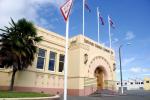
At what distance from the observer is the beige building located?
2350 cm

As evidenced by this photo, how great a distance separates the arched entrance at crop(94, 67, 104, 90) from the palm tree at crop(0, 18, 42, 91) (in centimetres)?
1429

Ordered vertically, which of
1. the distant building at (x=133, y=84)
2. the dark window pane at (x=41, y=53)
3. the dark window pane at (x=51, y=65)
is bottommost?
the distant building at (x=133, y=84)

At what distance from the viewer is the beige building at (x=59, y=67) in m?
23.5

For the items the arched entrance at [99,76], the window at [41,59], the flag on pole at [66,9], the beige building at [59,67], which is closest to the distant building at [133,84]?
the arched entrance at [99,76]

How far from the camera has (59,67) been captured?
27.2m

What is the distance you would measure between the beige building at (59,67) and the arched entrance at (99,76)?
1.04m

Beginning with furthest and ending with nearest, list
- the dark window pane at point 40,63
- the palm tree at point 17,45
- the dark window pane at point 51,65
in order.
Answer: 1. the dark window pane at point 51,65
2. the dark window pane at point 40,63
3. the palm tree at point 17,45

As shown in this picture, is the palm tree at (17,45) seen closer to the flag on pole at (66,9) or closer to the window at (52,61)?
the window at (52,61)

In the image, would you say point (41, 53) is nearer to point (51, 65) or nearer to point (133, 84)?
point (51, 65)

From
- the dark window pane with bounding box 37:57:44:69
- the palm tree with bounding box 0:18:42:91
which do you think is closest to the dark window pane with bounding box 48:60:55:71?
the dark window pane with bounding box 37:57:44:69

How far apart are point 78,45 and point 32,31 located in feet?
28.6

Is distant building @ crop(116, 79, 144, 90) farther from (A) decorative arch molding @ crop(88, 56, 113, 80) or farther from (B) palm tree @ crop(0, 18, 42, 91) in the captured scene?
(B) palm tree @ crop(0, 18, 42, 91)

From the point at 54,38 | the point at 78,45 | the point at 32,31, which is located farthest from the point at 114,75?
the point at 32,31

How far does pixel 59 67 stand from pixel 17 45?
1017 centimetres
